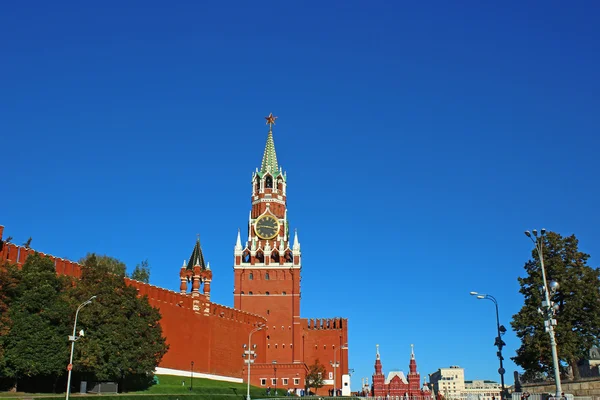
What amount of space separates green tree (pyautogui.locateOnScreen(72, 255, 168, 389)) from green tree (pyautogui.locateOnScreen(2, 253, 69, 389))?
1.54 m

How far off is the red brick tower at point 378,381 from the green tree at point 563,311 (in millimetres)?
65462

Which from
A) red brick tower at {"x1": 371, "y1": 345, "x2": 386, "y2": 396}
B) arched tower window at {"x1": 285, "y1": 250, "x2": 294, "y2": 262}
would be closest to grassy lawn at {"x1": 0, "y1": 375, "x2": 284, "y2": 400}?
arched tower window at {"x1": 285, "y1": 250, "x2": 294, "y2": 262}

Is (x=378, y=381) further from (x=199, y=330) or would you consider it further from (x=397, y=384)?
(x=199, y=330)

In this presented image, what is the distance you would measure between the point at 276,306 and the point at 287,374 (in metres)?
11.7

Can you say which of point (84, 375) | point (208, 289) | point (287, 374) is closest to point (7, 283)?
point (84, 375)

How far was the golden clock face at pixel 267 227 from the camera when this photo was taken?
324 feet

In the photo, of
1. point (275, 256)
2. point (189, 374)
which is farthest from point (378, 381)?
point (189, 374)

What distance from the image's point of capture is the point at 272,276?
9550 cm

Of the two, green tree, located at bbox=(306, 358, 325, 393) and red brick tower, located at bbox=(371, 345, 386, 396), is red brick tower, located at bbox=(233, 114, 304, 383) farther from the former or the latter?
red brick tower, located at bbox=(371, 345, 386, 396)

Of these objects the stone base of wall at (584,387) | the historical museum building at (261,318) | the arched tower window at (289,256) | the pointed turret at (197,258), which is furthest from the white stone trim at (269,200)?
the stone base of wall at (584,387)

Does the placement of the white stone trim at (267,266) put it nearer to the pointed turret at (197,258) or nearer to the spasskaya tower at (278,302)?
the spasskaya tower at (278,302)

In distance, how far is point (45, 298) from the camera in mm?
42625

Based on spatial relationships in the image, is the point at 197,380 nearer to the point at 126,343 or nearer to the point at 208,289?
the point at 208,289

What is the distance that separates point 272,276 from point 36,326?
183 ft
